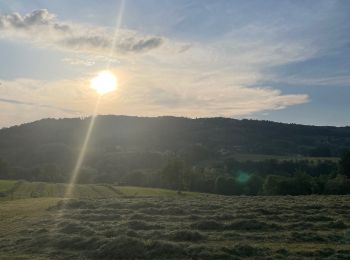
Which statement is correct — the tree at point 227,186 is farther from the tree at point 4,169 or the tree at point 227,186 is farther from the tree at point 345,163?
the tree at point 4,169

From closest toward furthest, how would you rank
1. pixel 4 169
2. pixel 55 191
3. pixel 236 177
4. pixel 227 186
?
pixel 55 191 < pixel 227 186 < pixel 236 177 < pixel 4 169

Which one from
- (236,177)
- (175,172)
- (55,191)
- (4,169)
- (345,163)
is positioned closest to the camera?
(55,191)

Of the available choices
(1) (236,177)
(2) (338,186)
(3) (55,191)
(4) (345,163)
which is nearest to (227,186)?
(1) (236,177)

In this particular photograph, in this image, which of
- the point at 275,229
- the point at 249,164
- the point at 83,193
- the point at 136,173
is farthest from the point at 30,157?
the point at 275,229

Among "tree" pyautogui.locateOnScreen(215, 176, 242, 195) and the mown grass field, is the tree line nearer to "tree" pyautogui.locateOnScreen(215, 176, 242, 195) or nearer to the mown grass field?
"tree" pyautogui.locateOnScreen(215, 176, 242, 195)

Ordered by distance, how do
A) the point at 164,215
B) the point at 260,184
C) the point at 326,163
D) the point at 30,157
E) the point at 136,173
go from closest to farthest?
the point at 164,215 → the point at 260,184 → the point at 136,173 → the point at 326,163 → the point at 30,157

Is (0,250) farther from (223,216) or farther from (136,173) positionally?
(136,173)

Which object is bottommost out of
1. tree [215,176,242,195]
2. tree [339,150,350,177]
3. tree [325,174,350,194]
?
tree [215,176,242,195]

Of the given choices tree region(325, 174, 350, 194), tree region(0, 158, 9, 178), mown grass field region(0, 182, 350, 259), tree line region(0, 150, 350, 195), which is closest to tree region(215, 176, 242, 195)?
tree line region(0, 150, 350, 195)

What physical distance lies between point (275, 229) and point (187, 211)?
42.2 ft

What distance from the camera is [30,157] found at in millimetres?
192750

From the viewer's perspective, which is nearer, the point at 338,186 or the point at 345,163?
the point at 338,186

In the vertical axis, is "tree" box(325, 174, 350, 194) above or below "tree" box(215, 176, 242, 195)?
above

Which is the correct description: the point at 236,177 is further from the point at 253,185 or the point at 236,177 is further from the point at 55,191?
the point at 55,191
